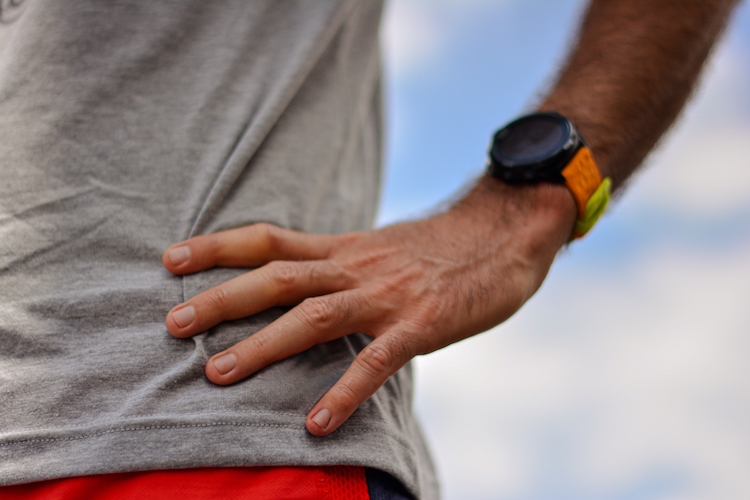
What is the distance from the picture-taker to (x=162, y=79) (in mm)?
790

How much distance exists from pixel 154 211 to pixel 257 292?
0.60 feet

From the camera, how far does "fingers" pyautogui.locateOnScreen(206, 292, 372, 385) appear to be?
611 mm

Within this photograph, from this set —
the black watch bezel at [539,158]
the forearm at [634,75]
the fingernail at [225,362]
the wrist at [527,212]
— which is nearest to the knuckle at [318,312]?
the fingernail at [225,362]

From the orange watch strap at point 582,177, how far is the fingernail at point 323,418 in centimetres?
64

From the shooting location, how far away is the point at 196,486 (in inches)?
21.7

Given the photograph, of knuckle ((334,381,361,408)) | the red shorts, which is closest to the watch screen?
knuckle ((334,381,361,408))

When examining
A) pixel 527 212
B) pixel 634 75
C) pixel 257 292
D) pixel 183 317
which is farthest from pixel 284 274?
pixel 634 75

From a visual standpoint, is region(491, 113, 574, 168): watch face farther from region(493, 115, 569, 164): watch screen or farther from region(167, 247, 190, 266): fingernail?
region(167, 247, 190, 266): fingernail

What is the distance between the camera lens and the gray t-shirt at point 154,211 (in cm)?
57

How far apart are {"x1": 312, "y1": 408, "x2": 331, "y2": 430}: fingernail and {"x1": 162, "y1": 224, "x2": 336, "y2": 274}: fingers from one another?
0.25 meters

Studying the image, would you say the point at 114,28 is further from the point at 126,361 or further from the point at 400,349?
the point at 400,349

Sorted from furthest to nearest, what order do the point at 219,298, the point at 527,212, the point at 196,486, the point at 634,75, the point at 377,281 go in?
the point at 634,75 → the point at 527,212 → the point at 377,281 → the point at 219,298 → the point at 196,486

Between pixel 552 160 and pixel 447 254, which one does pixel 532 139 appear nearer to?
pixel 552 160

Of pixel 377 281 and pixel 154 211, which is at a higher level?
pixel 154 211
